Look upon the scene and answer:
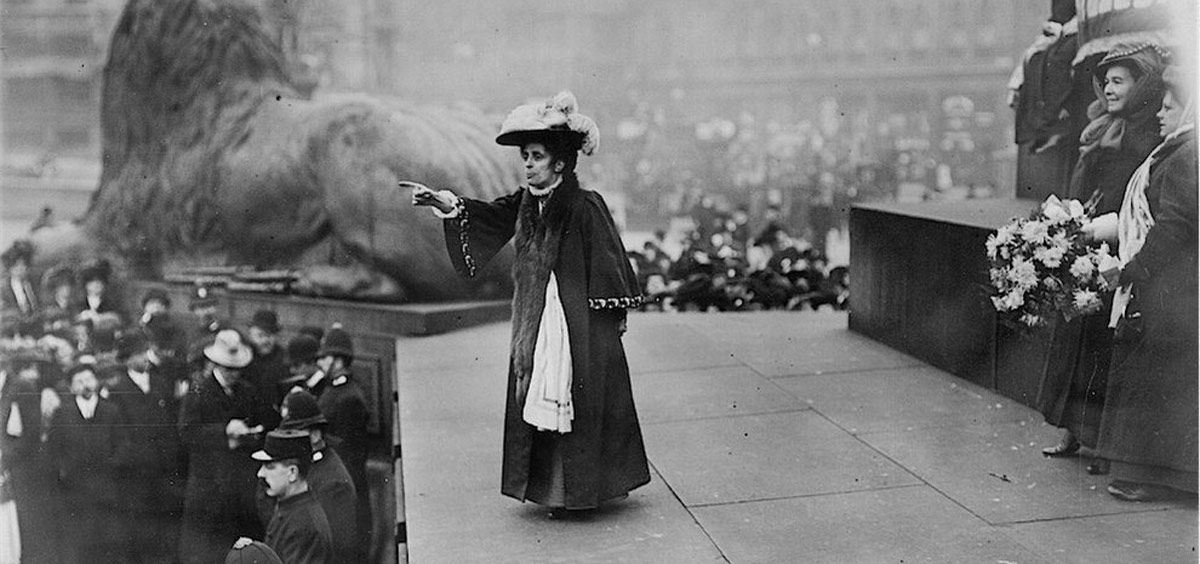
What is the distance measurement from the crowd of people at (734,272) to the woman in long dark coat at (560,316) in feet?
13.9

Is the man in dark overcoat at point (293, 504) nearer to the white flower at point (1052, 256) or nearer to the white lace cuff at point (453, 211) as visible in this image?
the white lace cuff at point (453, 211)

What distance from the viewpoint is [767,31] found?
948 cm

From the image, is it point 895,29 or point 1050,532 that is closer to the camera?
point 1050,532

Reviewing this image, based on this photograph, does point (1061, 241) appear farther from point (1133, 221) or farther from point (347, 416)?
point (347, 416)

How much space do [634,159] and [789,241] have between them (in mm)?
1781

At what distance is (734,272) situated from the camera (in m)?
9.45

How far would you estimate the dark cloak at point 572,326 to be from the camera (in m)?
4.13

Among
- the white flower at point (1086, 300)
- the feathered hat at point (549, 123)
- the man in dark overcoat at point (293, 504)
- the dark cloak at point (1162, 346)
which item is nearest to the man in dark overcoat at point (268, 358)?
the man in dark overcoat at point (293, 504)

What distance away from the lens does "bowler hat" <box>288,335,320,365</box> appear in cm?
671

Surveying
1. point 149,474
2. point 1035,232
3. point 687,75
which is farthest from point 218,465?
point 687,75

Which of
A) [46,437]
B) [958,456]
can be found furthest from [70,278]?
[958,456]

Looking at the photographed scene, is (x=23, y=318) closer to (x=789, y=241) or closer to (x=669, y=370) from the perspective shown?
(x=669, y=370)

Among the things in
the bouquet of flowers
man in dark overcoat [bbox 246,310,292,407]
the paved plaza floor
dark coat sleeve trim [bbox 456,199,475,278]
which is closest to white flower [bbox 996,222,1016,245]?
the bouquet of flowers

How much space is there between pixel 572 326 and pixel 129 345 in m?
3.87
